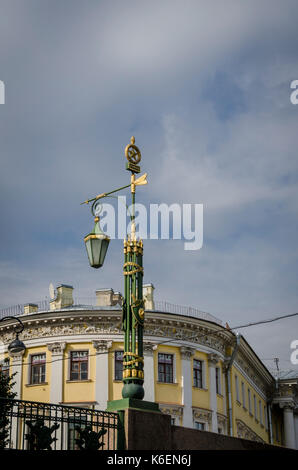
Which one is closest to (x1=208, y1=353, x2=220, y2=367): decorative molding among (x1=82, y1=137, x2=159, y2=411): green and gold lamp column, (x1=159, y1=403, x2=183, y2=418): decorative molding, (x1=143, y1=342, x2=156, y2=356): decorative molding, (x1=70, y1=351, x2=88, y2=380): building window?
(x1=159, y1=403, x2=183, y2=418): decorative molding

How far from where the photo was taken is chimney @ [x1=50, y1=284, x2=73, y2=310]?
36844 mm

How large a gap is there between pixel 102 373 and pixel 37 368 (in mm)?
3333

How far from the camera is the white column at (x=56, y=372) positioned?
32688 mm

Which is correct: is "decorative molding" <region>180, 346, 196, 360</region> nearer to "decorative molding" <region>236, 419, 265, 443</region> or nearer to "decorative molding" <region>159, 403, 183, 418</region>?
"decorative molding" <region>159, 403, 183, 418</region>

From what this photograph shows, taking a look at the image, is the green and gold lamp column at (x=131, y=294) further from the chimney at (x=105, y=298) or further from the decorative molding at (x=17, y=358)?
the chimney at (x=105, y=298)

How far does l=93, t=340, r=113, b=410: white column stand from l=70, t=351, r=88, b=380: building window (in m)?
0.61

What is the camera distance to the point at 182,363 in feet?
114

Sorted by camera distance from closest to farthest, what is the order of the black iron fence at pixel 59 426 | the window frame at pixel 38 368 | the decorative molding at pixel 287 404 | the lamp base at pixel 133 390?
the black iron fence at pixel 59 426 < the lamp base at pixel 133 390 < the window frame at pixel 38 368 < the decorative molding at pixel 287 404

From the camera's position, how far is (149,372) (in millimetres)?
33625

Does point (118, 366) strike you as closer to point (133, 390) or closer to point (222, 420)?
point (222, 420)

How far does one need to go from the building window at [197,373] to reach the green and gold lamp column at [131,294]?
80.9 ft

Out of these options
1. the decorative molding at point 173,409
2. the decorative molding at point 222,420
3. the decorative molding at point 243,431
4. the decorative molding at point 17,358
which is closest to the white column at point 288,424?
the decorative molding at point 243,431
